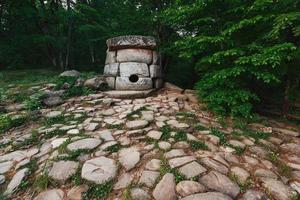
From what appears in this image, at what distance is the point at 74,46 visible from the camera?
486 inches

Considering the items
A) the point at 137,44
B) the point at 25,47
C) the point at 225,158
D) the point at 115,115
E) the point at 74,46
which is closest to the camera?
the point at 225,158

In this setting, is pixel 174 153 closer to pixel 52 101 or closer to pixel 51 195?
pixel 51 195

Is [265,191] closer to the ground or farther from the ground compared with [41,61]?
closer to the ground

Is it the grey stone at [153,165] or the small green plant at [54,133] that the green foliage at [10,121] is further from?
the grey stone at [153,165]

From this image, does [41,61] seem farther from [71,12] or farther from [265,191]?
[265,191]

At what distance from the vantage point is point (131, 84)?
21.8ft

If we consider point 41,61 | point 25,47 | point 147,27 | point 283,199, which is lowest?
point 283,199

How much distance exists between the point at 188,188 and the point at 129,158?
3.09ft

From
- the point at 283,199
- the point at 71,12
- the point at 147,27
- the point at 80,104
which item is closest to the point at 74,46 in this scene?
the point at 71,12

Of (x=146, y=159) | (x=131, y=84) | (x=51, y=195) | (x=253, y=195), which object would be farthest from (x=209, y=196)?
(x=131, y=84)

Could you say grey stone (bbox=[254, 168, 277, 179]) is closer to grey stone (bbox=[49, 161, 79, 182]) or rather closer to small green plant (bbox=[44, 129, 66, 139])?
grey stone (bbox=[49, 161, 79, 182])

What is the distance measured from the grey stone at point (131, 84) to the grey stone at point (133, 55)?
649mm

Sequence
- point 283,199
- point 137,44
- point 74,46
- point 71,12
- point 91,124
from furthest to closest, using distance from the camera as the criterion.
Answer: point 74,46
point 71,12
point 137,44
point 91,124
point 283,199

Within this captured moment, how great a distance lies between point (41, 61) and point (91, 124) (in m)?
10.7
